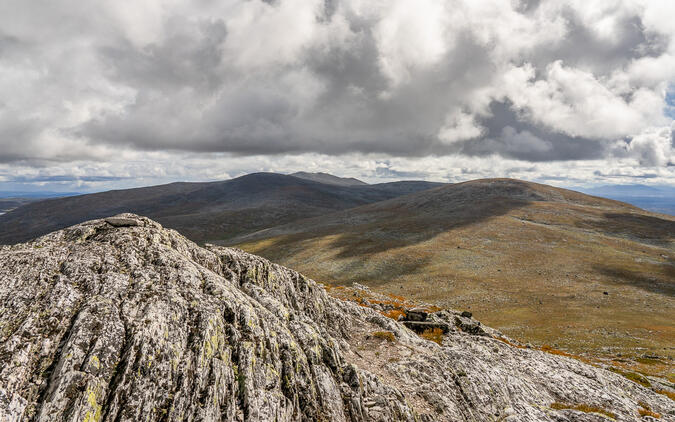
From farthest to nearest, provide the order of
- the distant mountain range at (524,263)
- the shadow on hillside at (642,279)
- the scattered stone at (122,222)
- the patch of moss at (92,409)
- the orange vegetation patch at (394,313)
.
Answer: the shadow on hillside at (642,279) < the distant mountain range at (524,263) < the orange vegetation patch at (394,313) < the scattered stone at (122,222) < the patch of moss at (92,409)

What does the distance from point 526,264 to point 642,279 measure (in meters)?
22.6

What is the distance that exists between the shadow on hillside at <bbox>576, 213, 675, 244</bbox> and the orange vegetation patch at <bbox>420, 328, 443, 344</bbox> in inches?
4736

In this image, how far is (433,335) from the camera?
28.3m

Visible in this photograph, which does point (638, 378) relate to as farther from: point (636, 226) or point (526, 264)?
point (636, 226)

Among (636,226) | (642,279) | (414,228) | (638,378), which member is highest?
(638,378)

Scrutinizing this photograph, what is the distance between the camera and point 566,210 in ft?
456

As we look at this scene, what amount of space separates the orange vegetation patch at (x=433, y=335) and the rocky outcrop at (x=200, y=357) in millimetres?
3325

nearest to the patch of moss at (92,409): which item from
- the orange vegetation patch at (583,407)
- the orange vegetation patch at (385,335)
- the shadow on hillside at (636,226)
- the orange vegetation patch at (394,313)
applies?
the orange vegetation patch at (385,335)

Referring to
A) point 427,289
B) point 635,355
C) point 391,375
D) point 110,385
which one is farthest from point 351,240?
point 110,385

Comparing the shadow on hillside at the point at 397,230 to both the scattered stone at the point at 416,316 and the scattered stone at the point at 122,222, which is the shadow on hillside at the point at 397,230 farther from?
the scattered stone at the point at 122,222

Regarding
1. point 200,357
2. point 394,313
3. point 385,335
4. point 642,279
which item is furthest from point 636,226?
point 200,357

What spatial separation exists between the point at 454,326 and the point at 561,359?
8990mm

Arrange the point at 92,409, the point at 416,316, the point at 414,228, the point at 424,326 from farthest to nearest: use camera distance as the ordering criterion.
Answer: the point at 414,228
the point at 416,316
the point at 424,326
the point at 92,409

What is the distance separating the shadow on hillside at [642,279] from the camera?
214 ft
